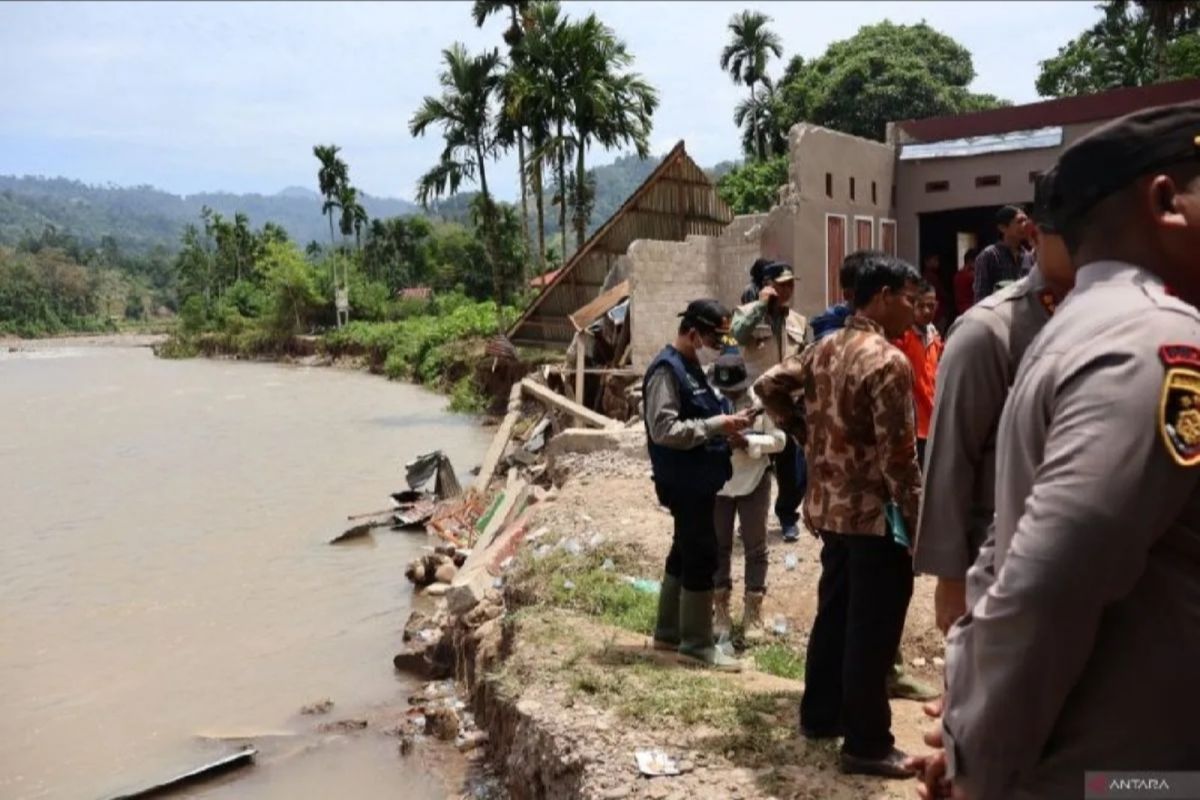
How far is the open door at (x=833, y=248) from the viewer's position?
12.5 m

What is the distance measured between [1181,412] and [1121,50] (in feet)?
113

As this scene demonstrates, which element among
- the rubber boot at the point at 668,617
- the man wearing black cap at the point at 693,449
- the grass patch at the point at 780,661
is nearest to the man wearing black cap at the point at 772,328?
the man wearing black cap at the point at 693,449

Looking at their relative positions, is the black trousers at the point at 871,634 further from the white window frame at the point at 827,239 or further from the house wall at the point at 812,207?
the white window frame at the point at 827,239

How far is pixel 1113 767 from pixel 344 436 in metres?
21.6

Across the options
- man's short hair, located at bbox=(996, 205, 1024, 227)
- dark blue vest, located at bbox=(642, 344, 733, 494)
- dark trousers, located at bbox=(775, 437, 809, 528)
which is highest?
man's short hair, located at bbox=(996, 205, 1024, 227)

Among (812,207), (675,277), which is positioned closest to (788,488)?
(812,207)

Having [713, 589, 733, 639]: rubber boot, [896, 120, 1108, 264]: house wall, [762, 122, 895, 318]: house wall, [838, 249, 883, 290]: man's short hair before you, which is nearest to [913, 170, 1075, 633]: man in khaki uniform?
[838, 249, 883, 290]: man's short hair

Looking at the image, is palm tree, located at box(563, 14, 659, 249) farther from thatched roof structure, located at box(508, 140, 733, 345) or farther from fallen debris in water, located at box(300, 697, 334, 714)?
fallen debris in water, located at box(300, 697, 334, 714)

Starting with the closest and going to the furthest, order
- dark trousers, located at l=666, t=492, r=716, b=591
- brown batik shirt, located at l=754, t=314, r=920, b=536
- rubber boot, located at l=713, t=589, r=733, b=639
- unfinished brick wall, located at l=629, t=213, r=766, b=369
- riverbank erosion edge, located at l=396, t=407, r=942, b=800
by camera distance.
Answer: brown batik shirt, located at l=754, t=314, r=920, b=536, riverbank erosion edge, located at l=396, t=407, r=942, b=800, dark trousers, located at l=666, t=492, r=716, b=591, rubber boot, located at l=713, t=589, r=733, b=639, unfinished brick wall, located at l=629, t=213, r=766, b=369

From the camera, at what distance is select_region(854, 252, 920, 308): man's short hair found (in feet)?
11.3

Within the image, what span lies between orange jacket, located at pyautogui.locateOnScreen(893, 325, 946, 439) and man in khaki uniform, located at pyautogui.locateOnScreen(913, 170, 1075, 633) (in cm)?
255

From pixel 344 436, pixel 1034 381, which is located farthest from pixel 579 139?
pixel 1034 381

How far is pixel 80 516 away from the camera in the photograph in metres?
15.1

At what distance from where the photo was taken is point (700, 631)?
465cm
